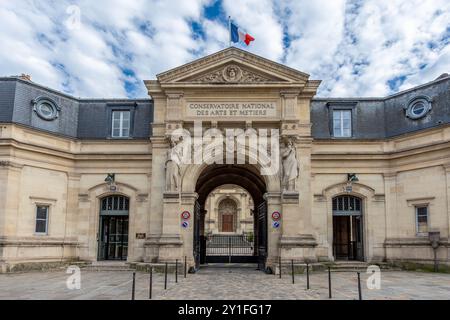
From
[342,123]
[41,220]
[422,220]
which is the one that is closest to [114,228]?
[41,220]

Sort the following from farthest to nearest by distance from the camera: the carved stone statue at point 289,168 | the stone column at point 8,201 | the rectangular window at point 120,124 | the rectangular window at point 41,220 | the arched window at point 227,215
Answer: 1. the arched window at point 227,215
2. the rectangular window at point 120,124
3. the rectangular window at point 41,220
4. the carved stone statue at point 289,168
5. the stone column at point 8,201

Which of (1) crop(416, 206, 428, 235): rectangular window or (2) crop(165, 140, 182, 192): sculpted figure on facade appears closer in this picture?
(2) crop(165, 140, 182, 192): sculpted figure on facade

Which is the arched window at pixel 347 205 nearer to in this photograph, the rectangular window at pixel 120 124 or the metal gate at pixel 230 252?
the metal gate at pixel 230 252

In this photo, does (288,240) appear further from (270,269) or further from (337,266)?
(337,266)

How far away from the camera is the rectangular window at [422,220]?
1925 cm

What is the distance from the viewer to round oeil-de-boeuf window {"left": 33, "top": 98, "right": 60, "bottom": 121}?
19.8 metres

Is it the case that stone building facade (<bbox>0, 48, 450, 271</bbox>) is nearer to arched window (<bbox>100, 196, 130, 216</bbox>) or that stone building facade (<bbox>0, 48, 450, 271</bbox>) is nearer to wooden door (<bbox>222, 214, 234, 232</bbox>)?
arched window (<bbox>100, 196, 130, 216</bbox>)

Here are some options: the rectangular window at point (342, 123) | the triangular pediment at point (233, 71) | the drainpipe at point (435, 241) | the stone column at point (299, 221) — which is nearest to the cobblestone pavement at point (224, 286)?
the drainpipe at point (435, 241)

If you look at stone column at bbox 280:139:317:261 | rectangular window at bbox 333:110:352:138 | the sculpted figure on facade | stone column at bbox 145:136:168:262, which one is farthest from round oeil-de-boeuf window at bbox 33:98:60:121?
rectangular window at bbox 333:110:352:138

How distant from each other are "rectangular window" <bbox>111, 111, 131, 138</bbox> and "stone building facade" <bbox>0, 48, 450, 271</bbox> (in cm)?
7

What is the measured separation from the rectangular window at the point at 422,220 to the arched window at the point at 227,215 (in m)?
34.3

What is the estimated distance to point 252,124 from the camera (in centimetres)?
1931
